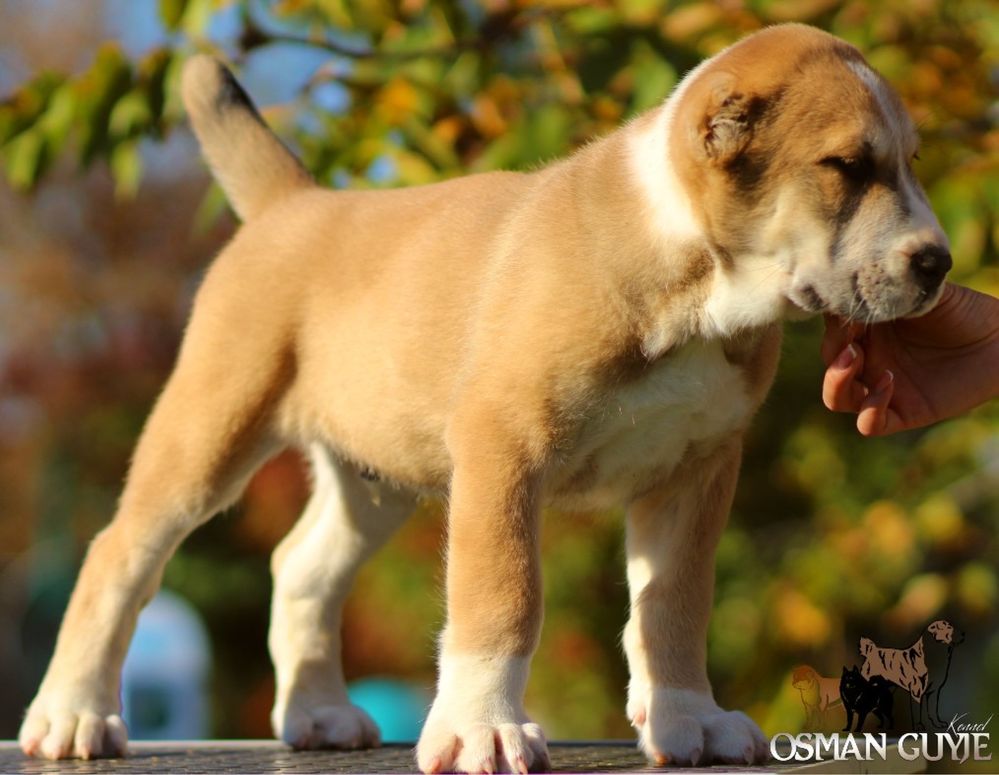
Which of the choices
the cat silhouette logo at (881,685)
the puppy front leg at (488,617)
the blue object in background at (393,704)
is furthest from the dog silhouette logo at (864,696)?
the blue object in background at (393,704)

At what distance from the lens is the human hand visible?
3312mm

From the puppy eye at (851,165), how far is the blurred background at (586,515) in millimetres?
758

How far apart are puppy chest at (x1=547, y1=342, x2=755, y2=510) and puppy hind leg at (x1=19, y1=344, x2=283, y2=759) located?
921 mm

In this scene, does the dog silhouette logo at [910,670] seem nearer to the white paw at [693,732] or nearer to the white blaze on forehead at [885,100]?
the white paw at [693,732]

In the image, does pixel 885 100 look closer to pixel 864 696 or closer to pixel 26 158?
pixel 864 696

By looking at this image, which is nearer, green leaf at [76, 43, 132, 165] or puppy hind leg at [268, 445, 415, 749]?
puppy hind leg at [268, 445, 415, 749]

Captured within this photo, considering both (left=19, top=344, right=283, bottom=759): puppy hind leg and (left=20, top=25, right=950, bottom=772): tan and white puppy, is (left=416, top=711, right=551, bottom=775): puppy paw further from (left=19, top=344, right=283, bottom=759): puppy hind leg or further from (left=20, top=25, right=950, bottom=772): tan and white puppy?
(left=19, top=344, right=283, bottom=759): puppy hind leg

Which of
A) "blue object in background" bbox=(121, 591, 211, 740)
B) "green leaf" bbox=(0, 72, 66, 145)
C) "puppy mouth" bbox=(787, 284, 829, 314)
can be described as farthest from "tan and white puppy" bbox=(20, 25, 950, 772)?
"blue object in background" bbox=(121, 591, 211, 740)

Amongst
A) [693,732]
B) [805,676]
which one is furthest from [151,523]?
[805,676]

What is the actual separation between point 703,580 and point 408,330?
882mm

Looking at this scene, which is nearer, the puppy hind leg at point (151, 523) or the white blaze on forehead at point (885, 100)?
the white blaze on forehead at point (885, 100)

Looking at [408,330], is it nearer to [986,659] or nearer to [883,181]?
[883,181]

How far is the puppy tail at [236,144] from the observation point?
432 cm

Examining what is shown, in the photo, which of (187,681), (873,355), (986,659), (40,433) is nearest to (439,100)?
(873,355)
